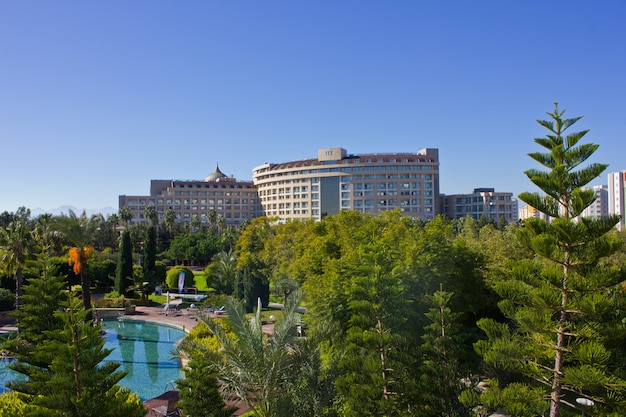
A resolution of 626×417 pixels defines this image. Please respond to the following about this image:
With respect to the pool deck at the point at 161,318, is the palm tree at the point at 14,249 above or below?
above

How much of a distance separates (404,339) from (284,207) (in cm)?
7170

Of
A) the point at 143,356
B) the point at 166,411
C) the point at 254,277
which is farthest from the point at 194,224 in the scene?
the point at 166,411

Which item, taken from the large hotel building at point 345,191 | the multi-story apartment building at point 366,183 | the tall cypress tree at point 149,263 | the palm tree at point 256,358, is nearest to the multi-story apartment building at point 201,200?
the large hotel building at point 345,191

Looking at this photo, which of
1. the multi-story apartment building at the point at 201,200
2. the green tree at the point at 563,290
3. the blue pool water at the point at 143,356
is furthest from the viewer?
the multi-story apartment building at the point at 201,200

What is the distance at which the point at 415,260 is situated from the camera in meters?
14.7

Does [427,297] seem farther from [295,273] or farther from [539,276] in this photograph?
[295,273]

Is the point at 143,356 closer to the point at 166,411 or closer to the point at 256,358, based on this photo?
the point at 166,411

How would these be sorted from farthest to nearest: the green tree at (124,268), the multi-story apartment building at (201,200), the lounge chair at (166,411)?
the multi-story apartment building at (201,200), the green tree at (124,268), the lounge chair at (166,411)

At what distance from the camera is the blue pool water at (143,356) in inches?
778

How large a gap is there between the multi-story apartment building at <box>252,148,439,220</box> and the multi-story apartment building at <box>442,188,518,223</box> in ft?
17.6

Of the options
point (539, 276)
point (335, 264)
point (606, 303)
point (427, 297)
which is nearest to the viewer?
point (606, 303)

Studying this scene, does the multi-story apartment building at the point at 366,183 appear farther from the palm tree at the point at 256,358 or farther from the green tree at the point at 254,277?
the palm tree at the point at 256,358

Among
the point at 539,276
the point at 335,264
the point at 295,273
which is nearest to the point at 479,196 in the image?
the point at 295,273

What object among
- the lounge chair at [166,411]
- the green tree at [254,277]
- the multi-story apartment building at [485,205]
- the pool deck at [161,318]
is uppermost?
the multi-story apartment building at [485,205]
